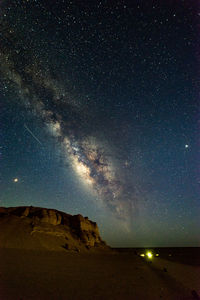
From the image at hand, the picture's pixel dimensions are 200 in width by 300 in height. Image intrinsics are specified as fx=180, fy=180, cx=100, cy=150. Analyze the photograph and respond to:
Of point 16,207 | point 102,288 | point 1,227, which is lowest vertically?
point 102,288

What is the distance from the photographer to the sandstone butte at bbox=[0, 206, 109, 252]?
33.6m

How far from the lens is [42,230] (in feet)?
131

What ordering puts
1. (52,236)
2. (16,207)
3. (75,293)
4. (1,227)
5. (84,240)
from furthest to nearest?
(16,207) < (84,240) < (52,236) < (1,227) < (75,293)

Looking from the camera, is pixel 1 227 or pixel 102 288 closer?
pixel 102 288

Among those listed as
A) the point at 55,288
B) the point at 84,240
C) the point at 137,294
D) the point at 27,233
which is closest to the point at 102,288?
the point at 137,294

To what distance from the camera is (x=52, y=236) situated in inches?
1545

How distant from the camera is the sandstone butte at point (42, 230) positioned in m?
33.6

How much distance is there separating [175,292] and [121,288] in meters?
4.95

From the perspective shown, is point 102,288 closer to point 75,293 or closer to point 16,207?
point 75,293

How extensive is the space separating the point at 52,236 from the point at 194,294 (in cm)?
3100

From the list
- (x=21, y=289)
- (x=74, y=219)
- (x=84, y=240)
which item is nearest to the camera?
(x=21, y=289)

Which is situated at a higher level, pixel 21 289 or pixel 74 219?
pixel 74 219

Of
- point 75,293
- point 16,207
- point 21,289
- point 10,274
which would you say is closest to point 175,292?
point 75,293

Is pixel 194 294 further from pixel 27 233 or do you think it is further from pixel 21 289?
pixel 27 233
